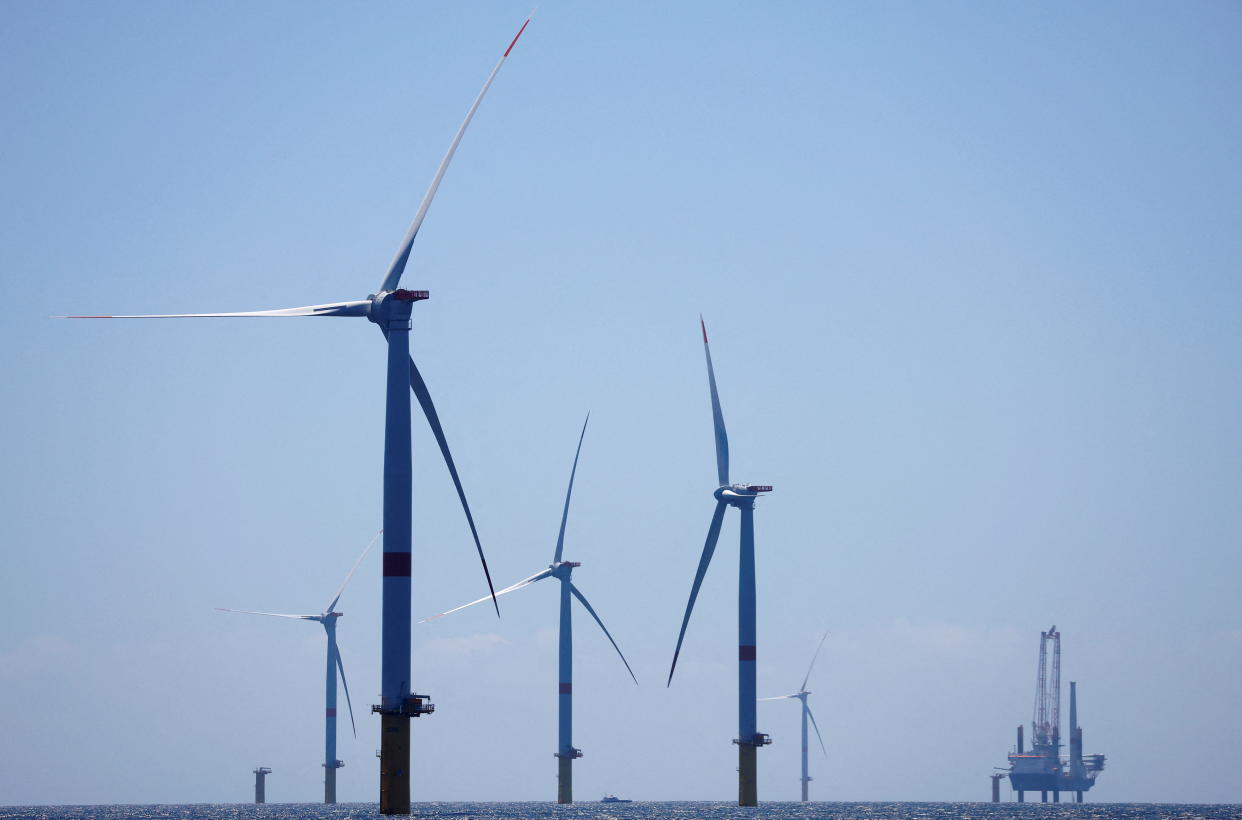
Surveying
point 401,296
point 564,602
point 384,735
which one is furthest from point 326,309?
point 564,602

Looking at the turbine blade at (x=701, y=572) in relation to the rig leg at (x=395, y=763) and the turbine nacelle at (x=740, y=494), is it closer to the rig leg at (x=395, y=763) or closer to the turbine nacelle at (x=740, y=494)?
the turbine nacelle at (x=740, y=494)

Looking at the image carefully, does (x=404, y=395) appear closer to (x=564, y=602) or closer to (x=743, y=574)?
(x=743, y=574)

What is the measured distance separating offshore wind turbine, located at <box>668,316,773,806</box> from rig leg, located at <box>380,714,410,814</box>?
2078 inches

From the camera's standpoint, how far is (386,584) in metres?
85.3

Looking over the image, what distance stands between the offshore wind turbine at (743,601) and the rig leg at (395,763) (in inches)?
2078

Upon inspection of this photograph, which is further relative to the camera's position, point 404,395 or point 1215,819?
point 1215,819

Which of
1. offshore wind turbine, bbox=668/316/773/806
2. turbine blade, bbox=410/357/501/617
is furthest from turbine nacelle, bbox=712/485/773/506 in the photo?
turbine blade, bbox=410/357/501/617

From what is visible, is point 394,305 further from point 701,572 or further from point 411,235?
point 701,572

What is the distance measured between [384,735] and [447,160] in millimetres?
34303

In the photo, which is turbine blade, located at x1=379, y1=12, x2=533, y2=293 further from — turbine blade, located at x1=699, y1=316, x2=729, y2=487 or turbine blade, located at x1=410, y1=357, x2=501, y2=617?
turbine blade, located at x1=699, y1=316, x2=729, y2=487

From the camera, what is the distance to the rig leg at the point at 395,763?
8588 centimetres

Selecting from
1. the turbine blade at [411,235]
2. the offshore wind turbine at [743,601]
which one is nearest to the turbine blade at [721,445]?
the offshore wind turbine at [743,601]

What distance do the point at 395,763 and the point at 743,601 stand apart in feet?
202

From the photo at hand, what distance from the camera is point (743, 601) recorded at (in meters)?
144
